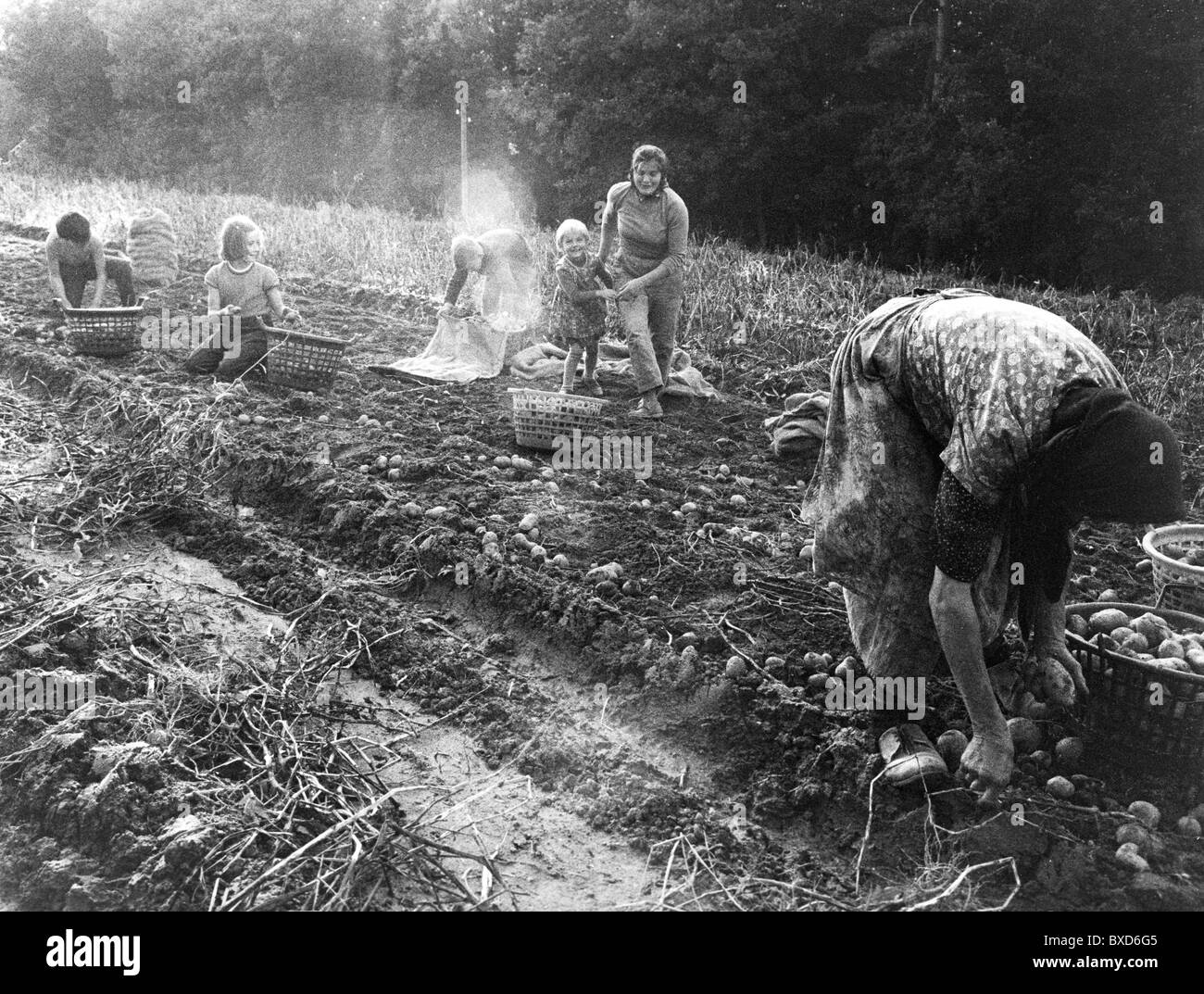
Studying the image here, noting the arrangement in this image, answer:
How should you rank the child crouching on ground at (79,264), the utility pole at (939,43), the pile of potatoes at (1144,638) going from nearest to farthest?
the pile of potatoes at (1144,638)
the child crouching on ground at (79,264)
the utility pole at (939,43)

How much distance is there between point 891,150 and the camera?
1591 cm

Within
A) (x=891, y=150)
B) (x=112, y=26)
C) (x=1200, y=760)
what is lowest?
(x=1200, y=760)

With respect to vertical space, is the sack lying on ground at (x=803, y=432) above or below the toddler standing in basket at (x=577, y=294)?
below

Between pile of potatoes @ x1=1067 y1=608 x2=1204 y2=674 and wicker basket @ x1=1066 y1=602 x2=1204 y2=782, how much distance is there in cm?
5

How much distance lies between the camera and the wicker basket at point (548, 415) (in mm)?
5492

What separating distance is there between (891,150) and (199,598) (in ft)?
47.4

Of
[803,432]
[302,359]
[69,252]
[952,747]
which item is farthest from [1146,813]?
[69,252]

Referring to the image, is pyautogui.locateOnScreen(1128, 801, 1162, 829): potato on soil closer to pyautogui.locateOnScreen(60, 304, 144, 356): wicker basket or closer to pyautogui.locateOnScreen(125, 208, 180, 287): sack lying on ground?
pyautogui.locateOnScreen(60, 304, 144, 356): wicker basket

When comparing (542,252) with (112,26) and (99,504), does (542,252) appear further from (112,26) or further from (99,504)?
(112,26)

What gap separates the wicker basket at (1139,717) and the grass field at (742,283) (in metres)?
4.15

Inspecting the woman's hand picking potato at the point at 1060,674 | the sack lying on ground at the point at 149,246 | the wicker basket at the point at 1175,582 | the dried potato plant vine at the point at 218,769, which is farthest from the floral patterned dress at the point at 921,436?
the sack lying on ground at the point at 149,246

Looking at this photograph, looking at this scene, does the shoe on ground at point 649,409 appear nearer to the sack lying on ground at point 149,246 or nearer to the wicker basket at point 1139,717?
the wicker basket at point 1139,717

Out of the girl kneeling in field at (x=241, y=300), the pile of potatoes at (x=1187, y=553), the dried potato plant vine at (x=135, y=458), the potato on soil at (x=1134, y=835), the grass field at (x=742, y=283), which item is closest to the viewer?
the potato on soil at (x=1134, y=835)
